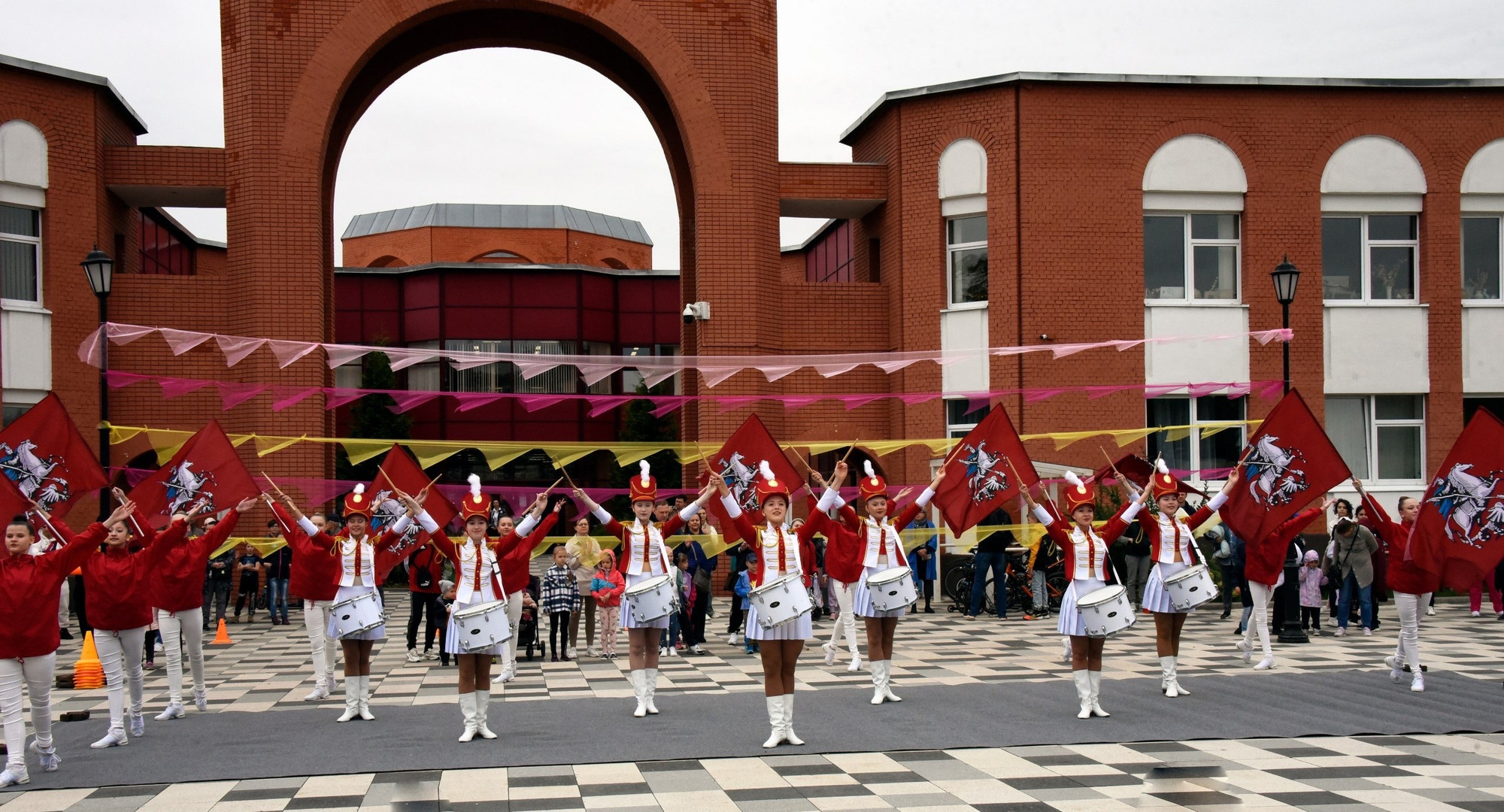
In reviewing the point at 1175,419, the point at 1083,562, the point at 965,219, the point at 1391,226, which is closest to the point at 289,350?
A: the point at 1083,562

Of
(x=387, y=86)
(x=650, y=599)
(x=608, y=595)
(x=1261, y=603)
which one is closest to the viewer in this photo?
(x=650, y=599)

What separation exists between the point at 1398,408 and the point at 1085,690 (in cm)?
1833

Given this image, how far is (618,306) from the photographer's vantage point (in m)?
43.0

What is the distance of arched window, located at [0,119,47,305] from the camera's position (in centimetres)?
2355

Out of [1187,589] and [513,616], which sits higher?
[1187,589]

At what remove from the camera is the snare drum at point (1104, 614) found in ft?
37.3

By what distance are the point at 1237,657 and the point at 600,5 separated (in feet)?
57.8

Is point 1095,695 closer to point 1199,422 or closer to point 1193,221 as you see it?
point 1199,422

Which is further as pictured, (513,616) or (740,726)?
(513,616)

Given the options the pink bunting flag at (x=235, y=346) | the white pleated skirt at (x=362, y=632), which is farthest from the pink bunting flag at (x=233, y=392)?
the white pleated skirt at (x=362, y=632)

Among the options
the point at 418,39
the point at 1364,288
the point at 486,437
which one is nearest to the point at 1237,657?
the point at 1364,288

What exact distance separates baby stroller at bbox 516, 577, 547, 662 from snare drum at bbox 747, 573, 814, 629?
660 centimetres

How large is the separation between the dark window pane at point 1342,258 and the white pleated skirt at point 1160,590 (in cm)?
1583

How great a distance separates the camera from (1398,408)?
2625 centimetres
